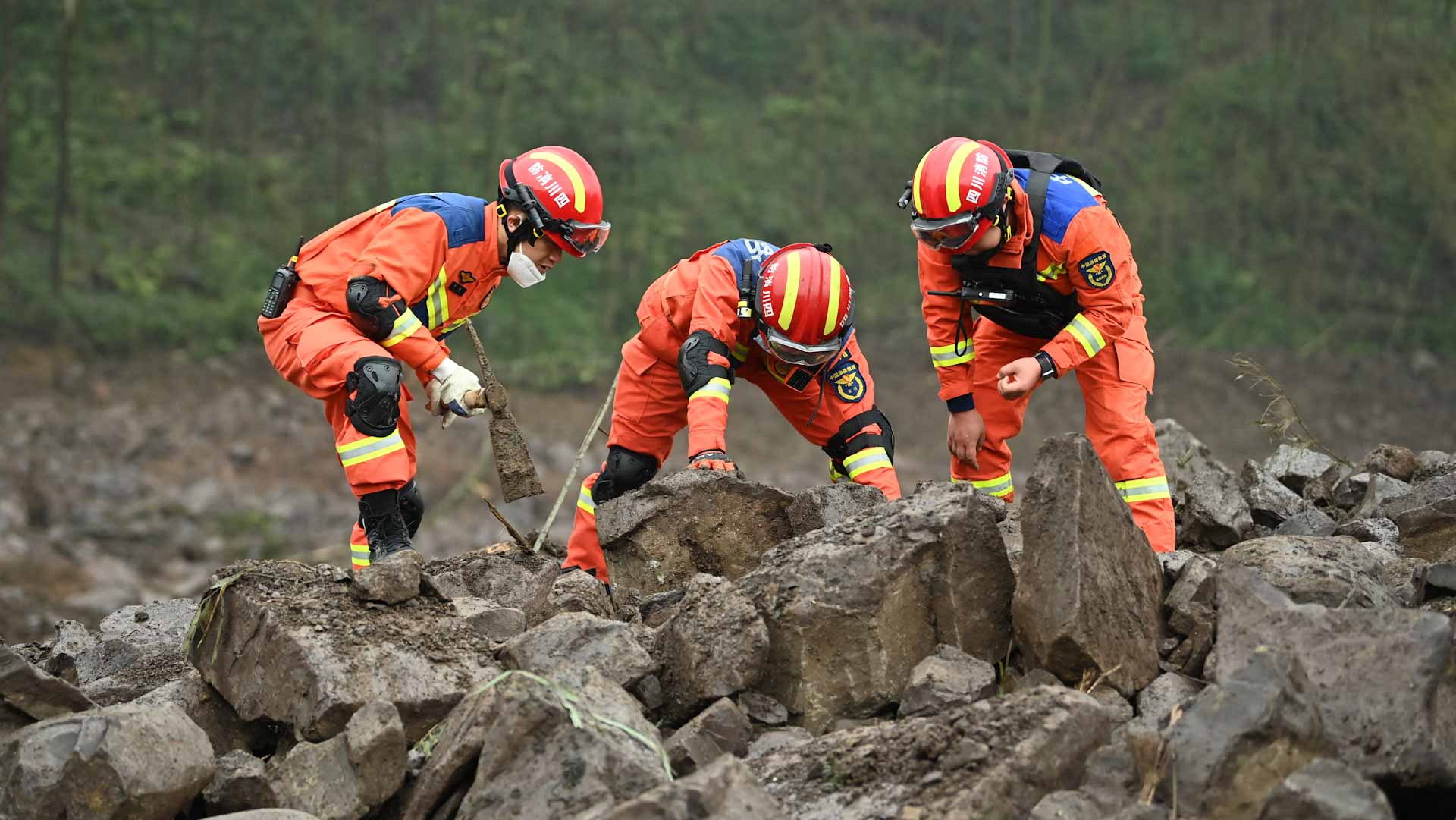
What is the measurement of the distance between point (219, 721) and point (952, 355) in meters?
3.31

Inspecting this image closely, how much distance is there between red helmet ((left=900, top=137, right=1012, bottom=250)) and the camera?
216 inches

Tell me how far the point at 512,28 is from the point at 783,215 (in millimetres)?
4360

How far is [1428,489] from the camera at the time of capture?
18.1ft

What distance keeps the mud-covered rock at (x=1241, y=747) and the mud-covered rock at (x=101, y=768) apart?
96.7 inches

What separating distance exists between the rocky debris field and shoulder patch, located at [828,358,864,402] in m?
1.23

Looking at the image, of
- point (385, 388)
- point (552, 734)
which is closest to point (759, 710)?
point (552, 734)

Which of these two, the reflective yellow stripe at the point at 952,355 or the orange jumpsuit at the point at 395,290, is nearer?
the orange jumpsuit at the point at 395,290

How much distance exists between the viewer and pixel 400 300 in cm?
545

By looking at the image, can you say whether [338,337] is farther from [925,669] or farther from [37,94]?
[37,94]

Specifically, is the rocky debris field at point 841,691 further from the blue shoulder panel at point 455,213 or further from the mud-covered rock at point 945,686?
the blue shoulder panel at point 455,213

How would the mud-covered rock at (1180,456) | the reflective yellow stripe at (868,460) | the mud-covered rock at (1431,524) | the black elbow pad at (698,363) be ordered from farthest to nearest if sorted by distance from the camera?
1. the mud-covered rock at (1180,456)
2. the reflective yellow stripe at (868,460)
3. the black elbow pad at (698,363)
4. the mud-covered rock at (1431,524)

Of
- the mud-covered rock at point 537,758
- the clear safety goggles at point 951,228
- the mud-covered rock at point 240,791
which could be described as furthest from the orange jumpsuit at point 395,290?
the mud-covered rock at point 537,758

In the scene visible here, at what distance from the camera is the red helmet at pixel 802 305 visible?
562 centimetres

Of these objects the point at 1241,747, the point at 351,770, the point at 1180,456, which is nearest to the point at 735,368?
the point at 1180,456
